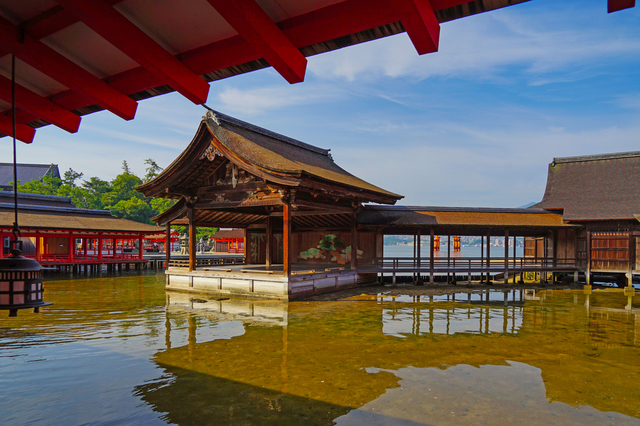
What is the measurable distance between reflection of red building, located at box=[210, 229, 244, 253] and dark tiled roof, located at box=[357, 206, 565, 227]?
98.3ft

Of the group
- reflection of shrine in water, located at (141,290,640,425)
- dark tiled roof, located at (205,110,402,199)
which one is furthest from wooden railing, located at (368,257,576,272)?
reflection of shrine in water, located at (141,290,640,425)

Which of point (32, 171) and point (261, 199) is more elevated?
point (32, 171)

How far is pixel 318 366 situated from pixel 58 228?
2423cm

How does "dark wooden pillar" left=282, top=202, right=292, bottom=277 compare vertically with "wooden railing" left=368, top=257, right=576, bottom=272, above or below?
above

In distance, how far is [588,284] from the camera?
21.2m

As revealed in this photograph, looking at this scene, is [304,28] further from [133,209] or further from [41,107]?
[133,209]

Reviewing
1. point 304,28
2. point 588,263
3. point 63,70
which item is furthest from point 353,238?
point 304,28

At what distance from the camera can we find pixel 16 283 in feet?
11.0

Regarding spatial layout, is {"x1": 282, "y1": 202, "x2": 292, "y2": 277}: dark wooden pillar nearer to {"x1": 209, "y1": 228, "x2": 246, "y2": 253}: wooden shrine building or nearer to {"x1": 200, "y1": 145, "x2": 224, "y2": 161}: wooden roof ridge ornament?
{"x1": 200, "y1": 145, "x2": 224, "y2": 161}: wooden roof ridge ornament

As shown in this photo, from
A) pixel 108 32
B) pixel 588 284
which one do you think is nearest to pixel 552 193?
pixel 588 284

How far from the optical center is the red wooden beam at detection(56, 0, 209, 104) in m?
2.22

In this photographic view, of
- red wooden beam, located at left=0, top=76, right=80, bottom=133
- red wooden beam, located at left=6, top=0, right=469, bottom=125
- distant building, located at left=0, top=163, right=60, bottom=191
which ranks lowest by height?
red wooden beam, located at left=0, top=76, right=80, bottom=133

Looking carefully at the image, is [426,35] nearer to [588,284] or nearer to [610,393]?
[610,393]

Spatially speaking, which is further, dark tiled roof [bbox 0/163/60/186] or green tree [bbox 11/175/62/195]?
dark tiled roof [bbox 0/163/60/186]
